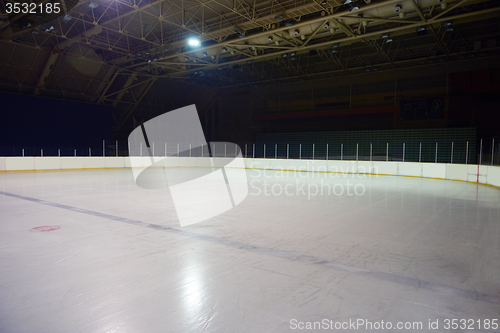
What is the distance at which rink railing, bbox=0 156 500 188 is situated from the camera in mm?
15970

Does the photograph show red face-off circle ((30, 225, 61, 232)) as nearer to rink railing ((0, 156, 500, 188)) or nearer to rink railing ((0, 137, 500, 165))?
rink railing ((0, 156, 500, 188))

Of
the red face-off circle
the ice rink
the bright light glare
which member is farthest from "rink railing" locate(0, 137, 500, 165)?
the red face-off circle

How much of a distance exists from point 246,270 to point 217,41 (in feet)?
68.2

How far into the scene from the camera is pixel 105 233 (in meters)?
5.90

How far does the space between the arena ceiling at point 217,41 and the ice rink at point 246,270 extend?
12630mm

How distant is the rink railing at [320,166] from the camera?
16.0m

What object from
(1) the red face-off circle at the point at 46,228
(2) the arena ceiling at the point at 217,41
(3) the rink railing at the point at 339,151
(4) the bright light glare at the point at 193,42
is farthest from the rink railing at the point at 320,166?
(1) the red face-off circle at the point at 46,228

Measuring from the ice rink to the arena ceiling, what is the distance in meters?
12.6

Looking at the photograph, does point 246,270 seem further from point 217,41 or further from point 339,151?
point 339,151

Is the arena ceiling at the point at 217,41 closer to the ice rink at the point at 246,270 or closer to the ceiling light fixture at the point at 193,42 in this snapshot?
the ceiling light fixture at the point at 193,42

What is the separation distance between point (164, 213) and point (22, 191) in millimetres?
7053

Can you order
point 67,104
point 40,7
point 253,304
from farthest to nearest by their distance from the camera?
point 67,104 < point 40,7 < point 253,304

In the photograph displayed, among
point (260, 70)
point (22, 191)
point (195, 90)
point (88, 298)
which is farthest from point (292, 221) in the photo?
point (195, 90)

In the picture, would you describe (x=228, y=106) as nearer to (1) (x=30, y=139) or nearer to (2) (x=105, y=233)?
(1) (x=30, y=139)
